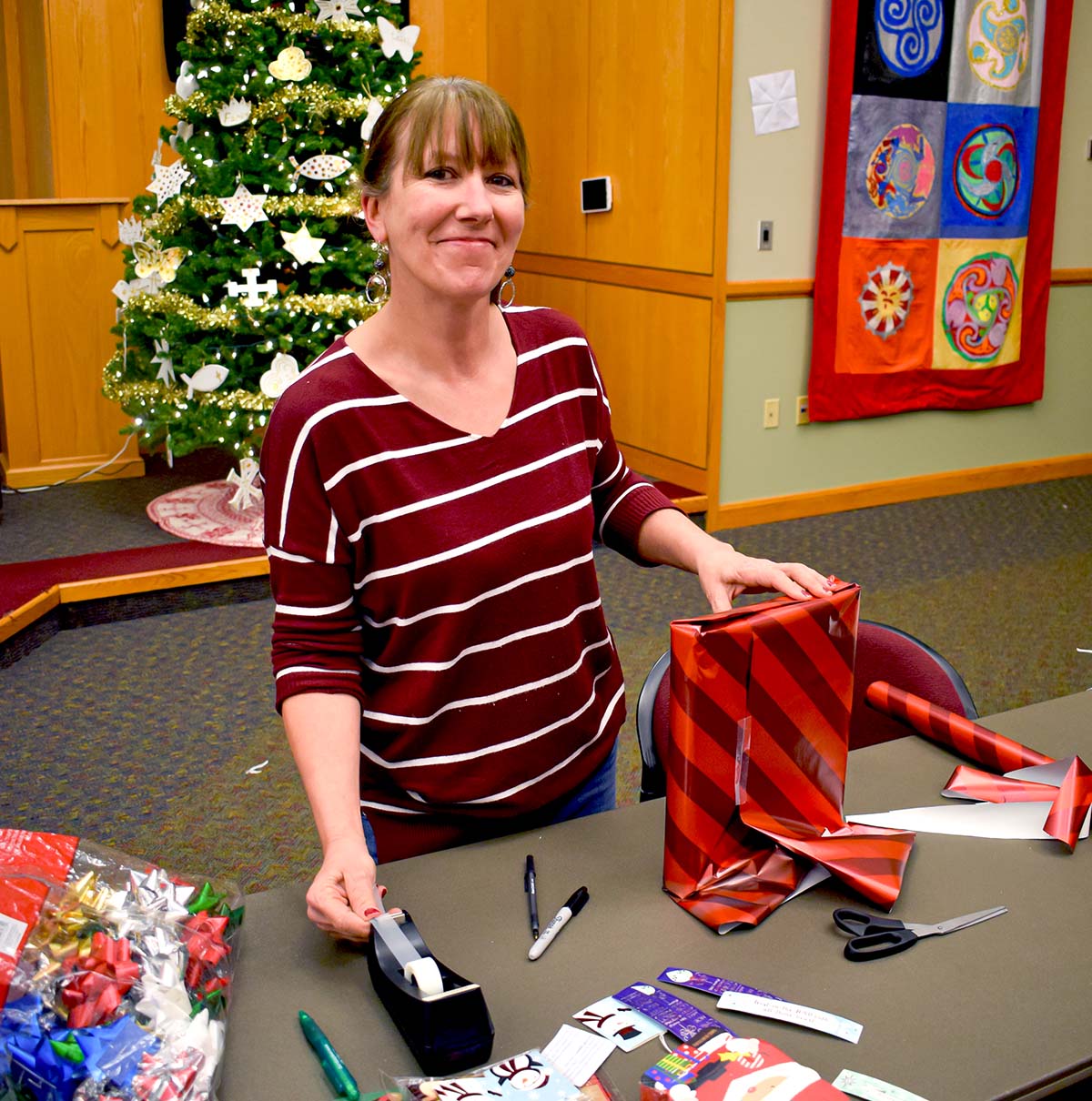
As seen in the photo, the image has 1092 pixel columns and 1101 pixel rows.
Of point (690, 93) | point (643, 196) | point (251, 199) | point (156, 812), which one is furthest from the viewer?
point (643, 196)

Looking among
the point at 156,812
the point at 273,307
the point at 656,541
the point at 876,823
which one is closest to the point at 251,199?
the point at 273,307

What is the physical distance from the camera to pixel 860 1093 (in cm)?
95

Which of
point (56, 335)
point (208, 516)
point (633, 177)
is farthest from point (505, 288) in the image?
point (56, 335)

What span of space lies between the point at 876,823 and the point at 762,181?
3.82 metres

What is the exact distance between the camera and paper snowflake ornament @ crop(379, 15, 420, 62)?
166 inches

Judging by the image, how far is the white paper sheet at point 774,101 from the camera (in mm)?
4652

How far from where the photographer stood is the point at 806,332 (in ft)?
16.4

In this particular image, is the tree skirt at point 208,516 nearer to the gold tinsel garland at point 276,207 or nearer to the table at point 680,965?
Answer: the gold tinsel garland at point 276,207

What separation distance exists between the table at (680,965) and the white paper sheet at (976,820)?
2 centimetres

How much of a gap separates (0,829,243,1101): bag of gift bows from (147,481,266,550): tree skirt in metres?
3.30

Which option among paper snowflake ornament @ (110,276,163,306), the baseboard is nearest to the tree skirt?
paper snowflake ornament @ (110,276,163,306)

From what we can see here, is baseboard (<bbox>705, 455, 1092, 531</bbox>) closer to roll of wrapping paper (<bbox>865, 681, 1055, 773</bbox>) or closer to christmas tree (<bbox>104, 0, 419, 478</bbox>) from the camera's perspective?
christmas tree (<bbox>104, 0, 419, 478</bbox>)

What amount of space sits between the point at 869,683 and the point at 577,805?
1.92 feet

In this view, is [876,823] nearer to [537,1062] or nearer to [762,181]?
[537,1062]
